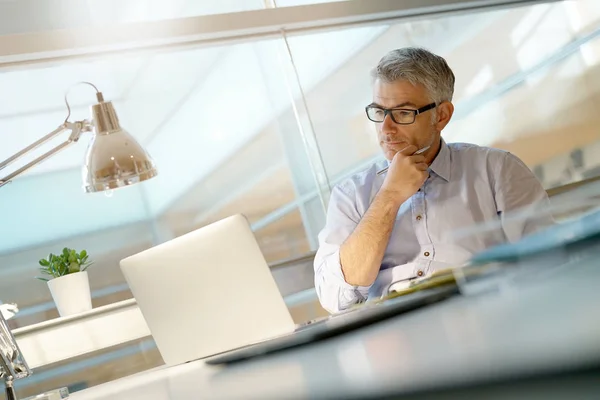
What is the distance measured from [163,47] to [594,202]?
3.29 meters

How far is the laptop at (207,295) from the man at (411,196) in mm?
348

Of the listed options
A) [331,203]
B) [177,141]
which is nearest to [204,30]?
[177,141]

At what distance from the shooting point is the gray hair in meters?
2.52

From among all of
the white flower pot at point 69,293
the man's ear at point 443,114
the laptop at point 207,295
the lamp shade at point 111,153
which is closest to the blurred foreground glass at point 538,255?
the laptop at point 207,295

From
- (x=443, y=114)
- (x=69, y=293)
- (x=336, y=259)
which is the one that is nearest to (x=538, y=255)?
(x=336, y=259)

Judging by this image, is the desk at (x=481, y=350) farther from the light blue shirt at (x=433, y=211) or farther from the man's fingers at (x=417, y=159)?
the man's fingers at (x=417, y=159)

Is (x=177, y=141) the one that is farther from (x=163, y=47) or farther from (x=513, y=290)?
(x=513, y=290)

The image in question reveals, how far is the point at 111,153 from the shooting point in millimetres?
2070

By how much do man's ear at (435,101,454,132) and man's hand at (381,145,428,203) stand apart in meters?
0.28

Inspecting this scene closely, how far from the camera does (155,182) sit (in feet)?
11.8

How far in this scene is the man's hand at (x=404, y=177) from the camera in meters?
2.32

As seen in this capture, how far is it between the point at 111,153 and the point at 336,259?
752mm

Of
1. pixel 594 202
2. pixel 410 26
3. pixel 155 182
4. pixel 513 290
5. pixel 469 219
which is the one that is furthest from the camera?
pixel 410 26

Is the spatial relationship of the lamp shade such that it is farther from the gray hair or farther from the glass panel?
the glass panel
